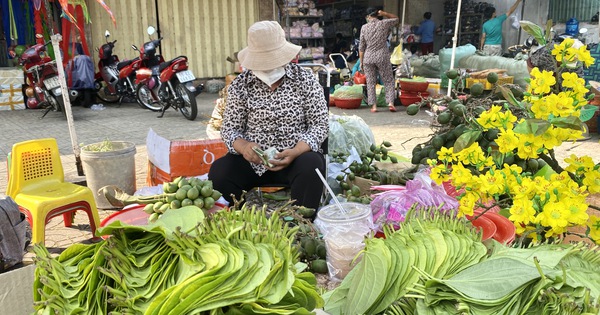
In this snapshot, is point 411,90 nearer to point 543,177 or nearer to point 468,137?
point 468,137

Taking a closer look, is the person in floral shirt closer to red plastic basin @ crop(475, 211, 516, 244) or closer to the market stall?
red plastic basin @ crop(475, 211, 516, 244)

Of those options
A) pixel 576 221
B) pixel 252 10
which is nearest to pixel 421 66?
pixel 252 10

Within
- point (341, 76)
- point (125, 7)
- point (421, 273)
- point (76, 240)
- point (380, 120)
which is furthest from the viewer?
point (341, 76)

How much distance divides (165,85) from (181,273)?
7260 mm

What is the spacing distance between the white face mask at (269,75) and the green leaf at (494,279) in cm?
207

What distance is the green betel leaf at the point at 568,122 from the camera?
137 cm

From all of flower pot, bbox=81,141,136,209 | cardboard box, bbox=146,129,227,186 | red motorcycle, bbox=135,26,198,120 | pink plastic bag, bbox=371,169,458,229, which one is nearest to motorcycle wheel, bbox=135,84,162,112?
red motorcycle, bbox=135,26,198,120

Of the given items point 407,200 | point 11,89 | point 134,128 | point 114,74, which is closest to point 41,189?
point 407,200

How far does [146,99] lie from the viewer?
8.65 m

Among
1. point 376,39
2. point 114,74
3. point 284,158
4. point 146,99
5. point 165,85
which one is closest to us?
point 284,158

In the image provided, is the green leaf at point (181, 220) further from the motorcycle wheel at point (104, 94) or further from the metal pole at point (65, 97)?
the motorcycle wheel at point (104, 94)

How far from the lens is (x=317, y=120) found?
3004mm

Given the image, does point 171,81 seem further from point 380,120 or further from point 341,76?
point 341,76

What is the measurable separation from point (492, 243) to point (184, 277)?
2.68ft
